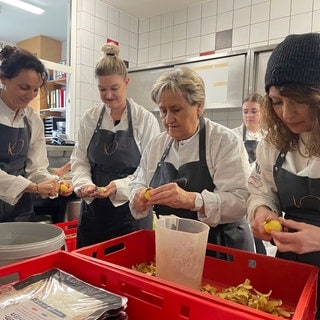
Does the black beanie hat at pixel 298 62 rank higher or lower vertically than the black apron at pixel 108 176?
higher

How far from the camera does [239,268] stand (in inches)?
35.1

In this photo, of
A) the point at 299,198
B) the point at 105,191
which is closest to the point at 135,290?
the point at 299,198

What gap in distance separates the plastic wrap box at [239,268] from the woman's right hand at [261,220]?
0.06m

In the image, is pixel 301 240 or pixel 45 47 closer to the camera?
pixel 301 240

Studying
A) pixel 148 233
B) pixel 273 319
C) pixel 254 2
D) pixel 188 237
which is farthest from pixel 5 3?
pixel 273 319

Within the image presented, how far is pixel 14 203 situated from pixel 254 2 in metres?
2.84

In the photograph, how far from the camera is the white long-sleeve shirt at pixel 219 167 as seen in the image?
105 centimetres

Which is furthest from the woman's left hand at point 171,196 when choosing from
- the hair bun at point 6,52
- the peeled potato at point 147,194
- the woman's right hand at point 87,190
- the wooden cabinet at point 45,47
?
the wooden cabinet at point 45,47

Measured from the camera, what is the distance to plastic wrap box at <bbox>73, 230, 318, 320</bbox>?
771mm

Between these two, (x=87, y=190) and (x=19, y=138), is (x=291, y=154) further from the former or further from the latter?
(x=19, y=138)

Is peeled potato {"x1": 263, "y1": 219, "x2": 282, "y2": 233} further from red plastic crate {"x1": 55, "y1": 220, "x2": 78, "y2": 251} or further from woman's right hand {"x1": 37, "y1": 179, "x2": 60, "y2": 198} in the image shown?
red plastic crate {"x1": 55, "y1": 220, "x2": 78, "y2": 251}

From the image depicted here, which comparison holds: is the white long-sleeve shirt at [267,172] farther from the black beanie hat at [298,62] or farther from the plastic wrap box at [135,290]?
the plastic wrap box at [135,290]

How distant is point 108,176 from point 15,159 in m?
0.45

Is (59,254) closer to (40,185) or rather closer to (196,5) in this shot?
(40,185)
